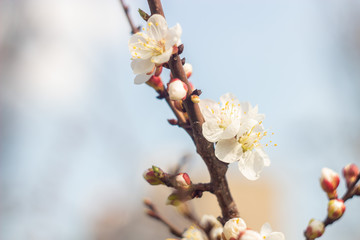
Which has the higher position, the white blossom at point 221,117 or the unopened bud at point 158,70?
the unopened bud at point 158,70

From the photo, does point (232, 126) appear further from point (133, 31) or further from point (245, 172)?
point (133, 31)

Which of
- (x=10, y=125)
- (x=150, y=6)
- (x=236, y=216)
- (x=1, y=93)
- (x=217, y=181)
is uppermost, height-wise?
(x=150, y=6)

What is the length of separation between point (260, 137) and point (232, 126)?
0.58ft

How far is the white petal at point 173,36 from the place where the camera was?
0.82 m

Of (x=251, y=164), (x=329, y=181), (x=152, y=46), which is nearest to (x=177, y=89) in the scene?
(x=152, y=46)

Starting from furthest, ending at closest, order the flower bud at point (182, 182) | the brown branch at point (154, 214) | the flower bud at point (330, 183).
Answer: the brown branch at point (154, 214)
the flower bud at point (330, 183)
the flower bud at point (182, 182)

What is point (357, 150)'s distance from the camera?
4.44 metres

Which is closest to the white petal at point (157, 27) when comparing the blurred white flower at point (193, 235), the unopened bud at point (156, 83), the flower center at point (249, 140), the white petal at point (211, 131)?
the unopened bud at point (156, 83)

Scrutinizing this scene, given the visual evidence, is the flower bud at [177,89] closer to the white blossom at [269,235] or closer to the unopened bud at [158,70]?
the unopened bud at [158,70]

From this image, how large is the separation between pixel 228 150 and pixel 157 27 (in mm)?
335

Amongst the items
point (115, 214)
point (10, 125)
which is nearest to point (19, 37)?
point (10, 125)

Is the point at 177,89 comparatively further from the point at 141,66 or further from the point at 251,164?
the point at 251,164

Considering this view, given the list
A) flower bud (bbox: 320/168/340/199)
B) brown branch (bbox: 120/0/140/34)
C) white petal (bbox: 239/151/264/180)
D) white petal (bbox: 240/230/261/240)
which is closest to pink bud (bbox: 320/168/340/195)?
flower bud (bbox: 320/168/340/199)

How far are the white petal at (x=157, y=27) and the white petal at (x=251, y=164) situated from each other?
1.20 feet
